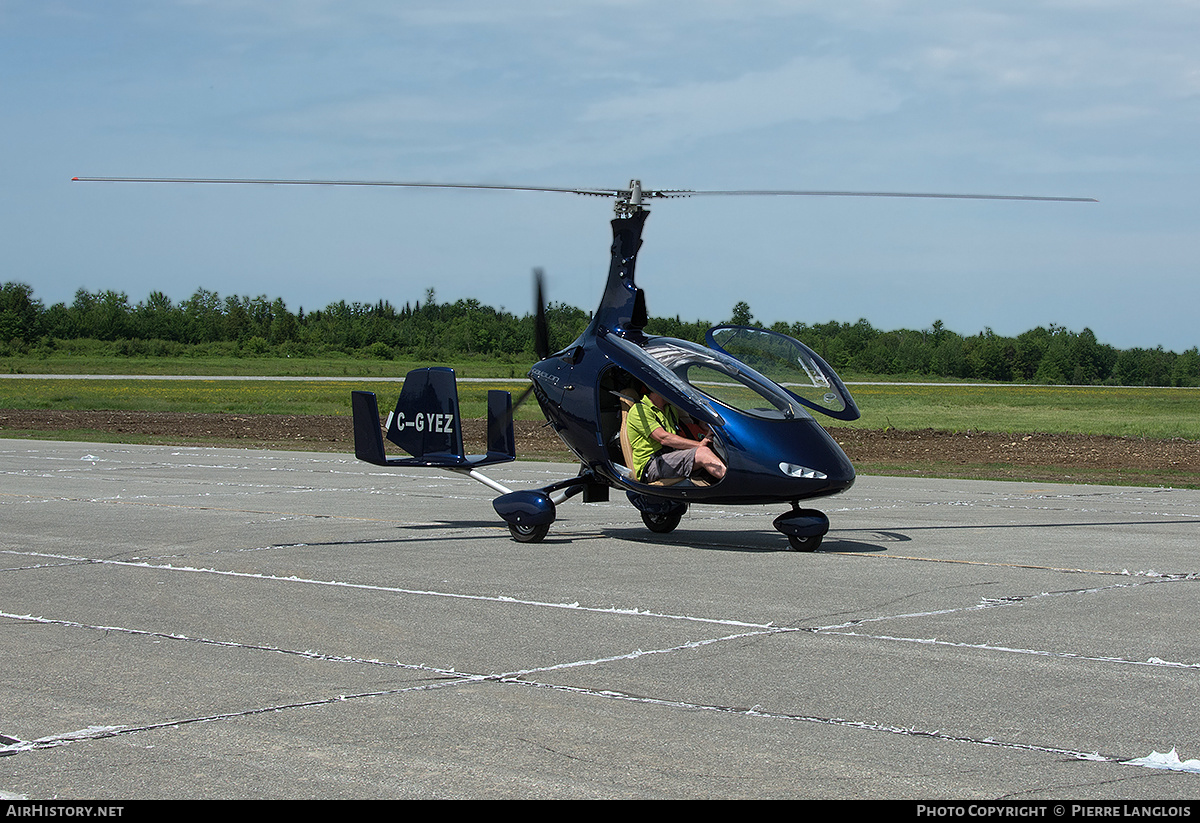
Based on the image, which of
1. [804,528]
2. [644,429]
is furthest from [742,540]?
[644,429]

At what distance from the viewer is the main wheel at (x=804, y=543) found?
38.5ft

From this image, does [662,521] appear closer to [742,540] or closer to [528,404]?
[742,540]

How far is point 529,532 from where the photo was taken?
41.2 ft

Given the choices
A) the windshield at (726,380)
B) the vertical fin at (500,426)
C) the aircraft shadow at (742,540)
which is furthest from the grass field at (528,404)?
the windshield at (726,380)

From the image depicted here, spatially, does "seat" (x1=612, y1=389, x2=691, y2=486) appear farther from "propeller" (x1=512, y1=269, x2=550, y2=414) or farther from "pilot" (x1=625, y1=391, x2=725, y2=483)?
"propeller" (x1=512, y1=269, x2=550, y2=414)

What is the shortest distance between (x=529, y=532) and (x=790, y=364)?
3.13 m

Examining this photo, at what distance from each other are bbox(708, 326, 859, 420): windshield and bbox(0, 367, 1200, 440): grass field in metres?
26.2

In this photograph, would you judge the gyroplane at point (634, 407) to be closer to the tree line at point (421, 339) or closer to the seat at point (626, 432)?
the seat at point (626, 432)

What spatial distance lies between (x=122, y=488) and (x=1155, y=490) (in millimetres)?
16231

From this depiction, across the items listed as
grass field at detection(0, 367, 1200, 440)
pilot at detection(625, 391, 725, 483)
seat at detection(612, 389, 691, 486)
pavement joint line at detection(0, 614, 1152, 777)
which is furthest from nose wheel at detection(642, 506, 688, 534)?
grass field at detection(0, 367, 1200, 440)

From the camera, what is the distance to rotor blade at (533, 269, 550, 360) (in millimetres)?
13359
